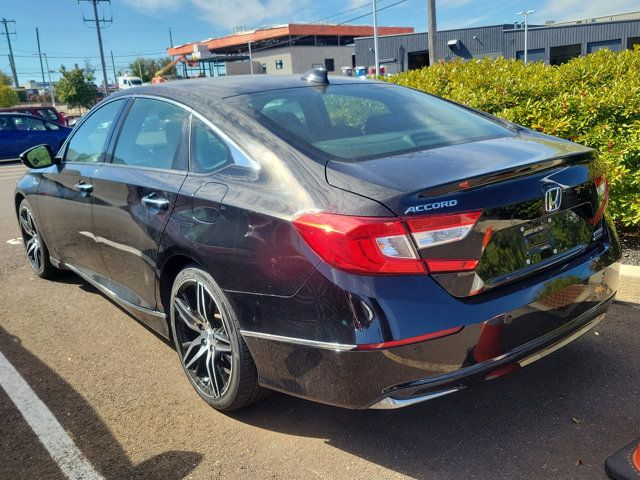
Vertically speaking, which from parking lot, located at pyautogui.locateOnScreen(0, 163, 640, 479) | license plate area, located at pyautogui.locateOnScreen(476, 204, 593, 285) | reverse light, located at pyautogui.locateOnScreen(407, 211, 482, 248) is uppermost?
reverse light, located at pyautogui.locateOnScreen(407, 211, 482, 248)

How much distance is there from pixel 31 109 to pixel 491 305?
2471 centimetres

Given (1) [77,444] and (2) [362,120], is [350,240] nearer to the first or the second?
(2) [362,120]

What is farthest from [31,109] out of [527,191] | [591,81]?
[527,191]

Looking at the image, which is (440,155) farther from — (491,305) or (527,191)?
(491,305)

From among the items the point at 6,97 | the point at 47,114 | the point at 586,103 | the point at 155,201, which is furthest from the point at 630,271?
the point at 6,97

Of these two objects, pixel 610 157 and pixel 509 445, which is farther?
pixel 610 157

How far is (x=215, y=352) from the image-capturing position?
282cm

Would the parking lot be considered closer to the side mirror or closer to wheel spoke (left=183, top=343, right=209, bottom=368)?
wheel spoke (left=183, top=343, right=209, bottom=368)

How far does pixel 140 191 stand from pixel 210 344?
95 centimetres

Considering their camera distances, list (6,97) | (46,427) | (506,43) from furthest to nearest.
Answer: (6,97)
(506,43)
(46,427)

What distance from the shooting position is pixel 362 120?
3.04 m

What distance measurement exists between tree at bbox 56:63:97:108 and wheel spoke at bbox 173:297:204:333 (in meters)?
53.1

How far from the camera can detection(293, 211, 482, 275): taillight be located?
2.07 m

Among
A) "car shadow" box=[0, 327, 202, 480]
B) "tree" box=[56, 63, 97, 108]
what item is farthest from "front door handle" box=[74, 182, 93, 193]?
"tree" box=[56, 63, 97, 108]
